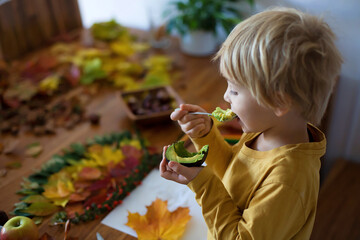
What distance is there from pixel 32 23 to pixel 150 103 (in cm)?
82

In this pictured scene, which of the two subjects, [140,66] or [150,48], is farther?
[150,48]

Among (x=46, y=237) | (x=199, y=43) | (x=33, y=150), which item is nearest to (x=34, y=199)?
(x=46, y=237)

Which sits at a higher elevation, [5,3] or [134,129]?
[5,3]

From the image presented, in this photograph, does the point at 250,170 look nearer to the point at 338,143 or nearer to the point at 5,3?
the point at 338,143

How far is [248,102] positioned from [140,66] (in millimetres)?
970

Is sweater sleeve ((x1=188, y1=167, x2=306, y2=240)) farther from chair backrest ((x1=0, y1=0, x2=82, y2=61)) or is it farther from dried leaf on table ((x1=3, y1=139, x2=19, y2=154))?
chair backrest ((x1=0, y1=0, x2=82, y2=61))

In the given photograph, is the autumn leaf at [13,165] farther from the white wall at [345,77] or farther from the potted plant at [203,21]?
the white wall at [345,77]

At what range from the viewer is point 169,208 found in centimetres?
102

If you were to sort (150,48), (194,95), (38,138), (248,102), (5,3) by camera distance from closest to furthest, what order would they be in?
1. (248,102)
2. (38,138)
3. (194,95)
4. (5,3)
5. (150,48)

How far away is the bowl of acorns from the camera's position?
1310 millimetres

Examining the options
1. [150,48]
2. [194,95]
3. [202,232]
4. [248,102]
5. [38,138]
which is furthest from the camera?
[150,48]

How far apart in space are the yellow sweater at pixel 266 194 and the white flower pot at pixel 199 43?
90cm

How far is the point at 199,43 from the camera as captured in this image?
67.1 inches

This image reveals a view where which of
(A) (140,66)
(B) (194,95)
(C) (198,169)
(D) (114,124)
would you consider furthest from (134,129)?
(C) (198,169)
